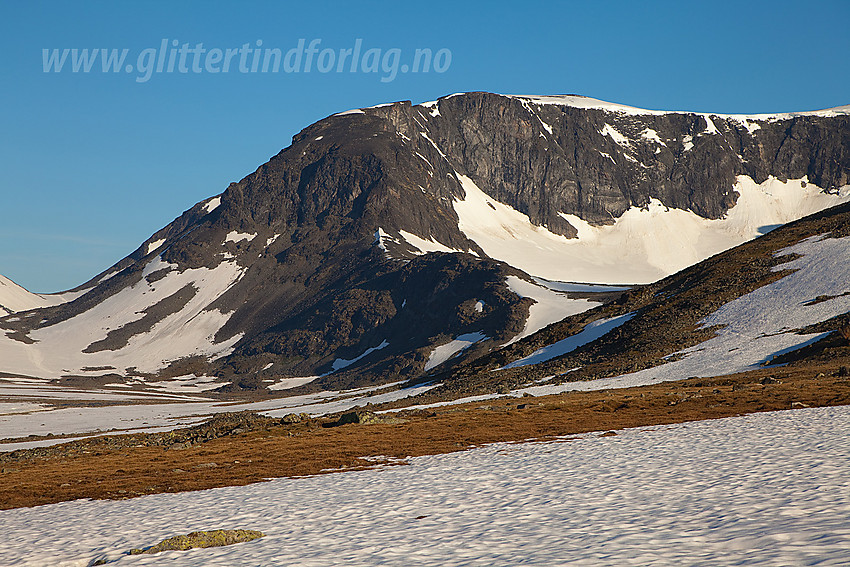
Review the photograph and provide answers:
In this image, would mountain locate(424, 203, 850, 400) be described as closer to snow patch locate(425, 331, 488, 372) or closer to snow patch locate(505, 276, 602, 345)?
snow patch locate(505, 276, 602, 345)

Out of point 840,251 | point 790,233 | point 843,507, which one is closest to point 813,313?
point 840,251

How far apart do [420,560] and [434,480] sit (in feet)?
42.5

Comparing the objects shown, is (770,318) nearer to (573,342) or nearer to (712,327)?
(712,327)

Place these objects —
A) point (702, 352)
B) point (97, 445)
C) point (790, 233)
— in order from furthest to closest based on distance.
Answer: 1. point (790, 233)
2. point (702, 352)
3. point (97, 445)

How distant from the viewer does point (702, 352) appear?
80.7m

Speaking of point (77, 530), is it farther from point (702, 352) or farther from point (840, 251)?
point (840, 251)

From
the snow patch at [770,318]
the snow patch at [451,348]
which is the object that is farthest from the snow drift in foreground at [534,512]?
the snow patch at [451,348]

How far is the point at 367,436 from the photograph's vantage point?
50.9 meters

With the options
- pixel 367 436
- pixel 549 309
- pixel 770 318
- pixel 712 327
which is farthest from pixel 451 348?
pixel 367 436

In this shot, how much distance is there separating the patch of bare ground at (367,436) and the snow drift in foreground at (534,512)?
514 cm

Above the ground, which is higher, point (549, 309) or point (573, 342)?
point (549, 309)

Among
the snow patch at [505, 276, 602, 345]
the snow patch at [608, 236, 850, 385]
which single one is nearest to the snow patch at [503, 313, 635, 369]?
the snow patch at [608, 236, 850, 385]

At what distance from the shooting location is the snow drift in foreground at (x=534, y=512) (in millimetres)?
15914

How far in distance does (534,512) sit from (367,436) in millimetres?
30867
